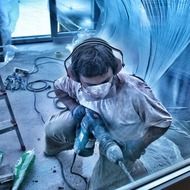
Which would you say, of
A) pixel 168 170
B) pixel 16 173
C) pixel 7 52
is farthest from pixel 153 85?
pixel 7 52

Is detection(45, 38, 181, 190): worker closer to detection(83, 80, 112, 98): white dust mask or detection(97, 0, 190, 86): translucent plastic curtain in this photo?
detection(83, 80, 112, 98): white dust mask

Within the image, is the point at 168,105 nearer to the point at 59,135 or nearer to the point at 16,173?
the point at 59,135

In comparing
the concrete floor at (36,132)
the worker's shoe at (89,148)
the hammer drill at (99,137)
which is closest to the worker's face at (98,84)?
the hammer drill at (99,137)

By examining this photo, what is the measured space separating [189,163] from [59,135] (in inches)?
26.9

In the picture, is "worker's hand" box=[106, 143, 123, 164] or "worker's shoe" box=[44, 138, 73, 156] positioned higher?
"worker's hand" box=[106, 143, 123, 164]

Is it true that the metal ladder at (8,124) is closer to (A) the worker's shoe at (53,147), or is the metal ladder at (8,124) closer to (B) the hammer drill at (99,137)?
(A) the worker's shoe at (53,147)

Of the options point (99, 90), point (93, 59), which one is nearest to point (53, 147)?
point (99, 90)

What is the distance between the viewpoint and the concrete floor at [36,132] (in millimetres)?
1375

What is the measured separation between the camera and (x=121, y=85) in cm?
100

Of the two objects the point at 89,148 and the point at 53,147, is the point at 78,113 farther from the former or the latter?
the point at 53,147

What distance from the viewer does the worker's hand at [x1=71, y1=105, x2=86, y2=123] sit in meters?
1.10

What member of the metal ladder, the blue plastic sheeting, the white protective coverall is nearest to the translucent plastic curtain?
the white protective coverall

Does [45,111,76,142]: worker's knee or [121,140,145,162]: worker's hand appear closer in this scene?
[121,140,145,162]: worker's hand

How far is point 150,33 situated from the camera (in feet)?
4.73
